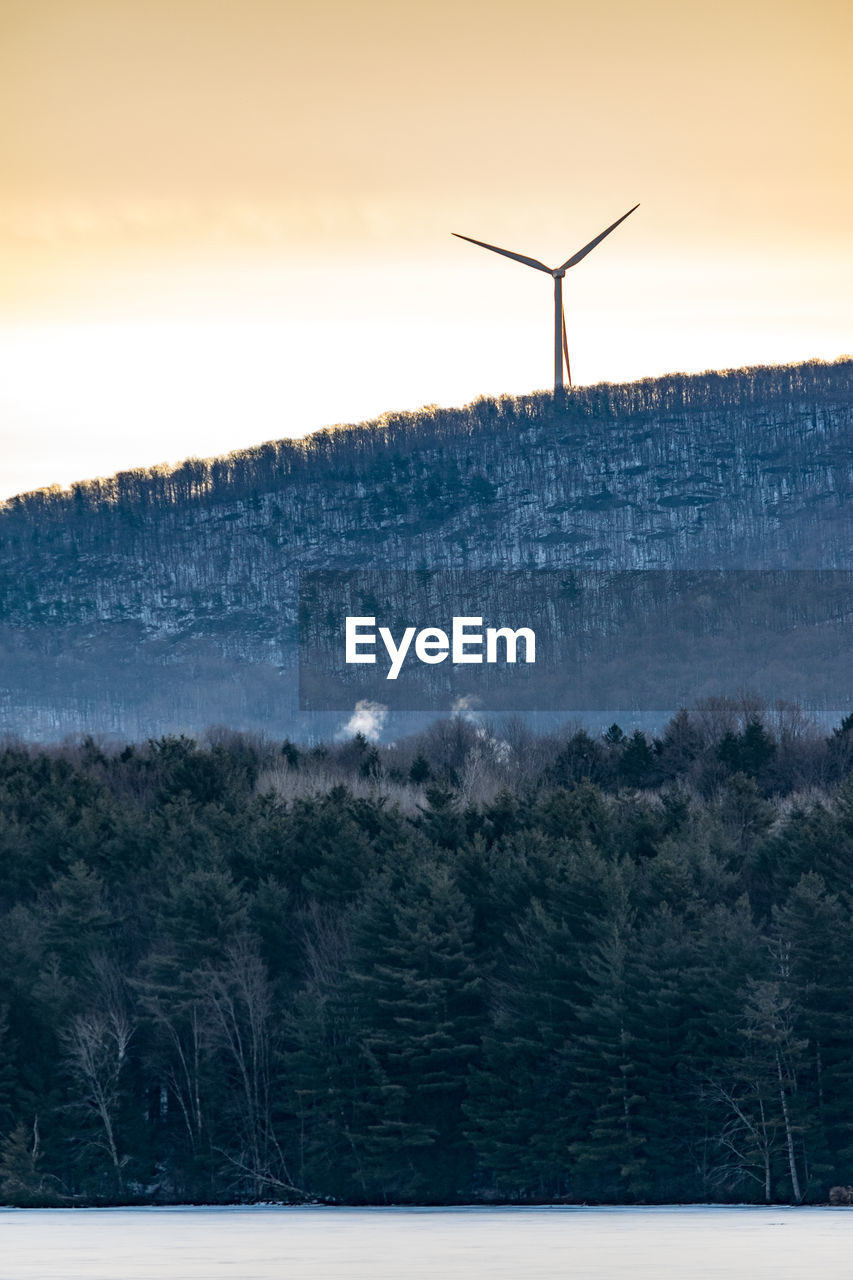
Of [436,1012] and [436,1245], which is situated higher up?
[436,1012]

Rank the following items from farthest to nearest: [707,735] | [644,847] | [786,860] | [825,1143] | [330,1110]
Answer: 1. [707,735]
2. [644,847]
3. [786,860]
4. [330,1110]
5. [825,1143]

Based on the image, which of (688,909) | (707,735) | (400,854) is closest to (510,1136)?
(688,909)

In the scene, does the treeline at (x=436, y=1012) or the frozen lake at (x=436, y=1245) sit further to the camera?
the treeline at (x=436, y=1012)

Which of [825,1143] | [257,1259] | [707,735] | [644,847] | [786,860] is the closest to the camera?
[257,1259]

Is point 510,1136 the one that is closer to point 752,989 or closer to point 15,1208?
point 752,989
